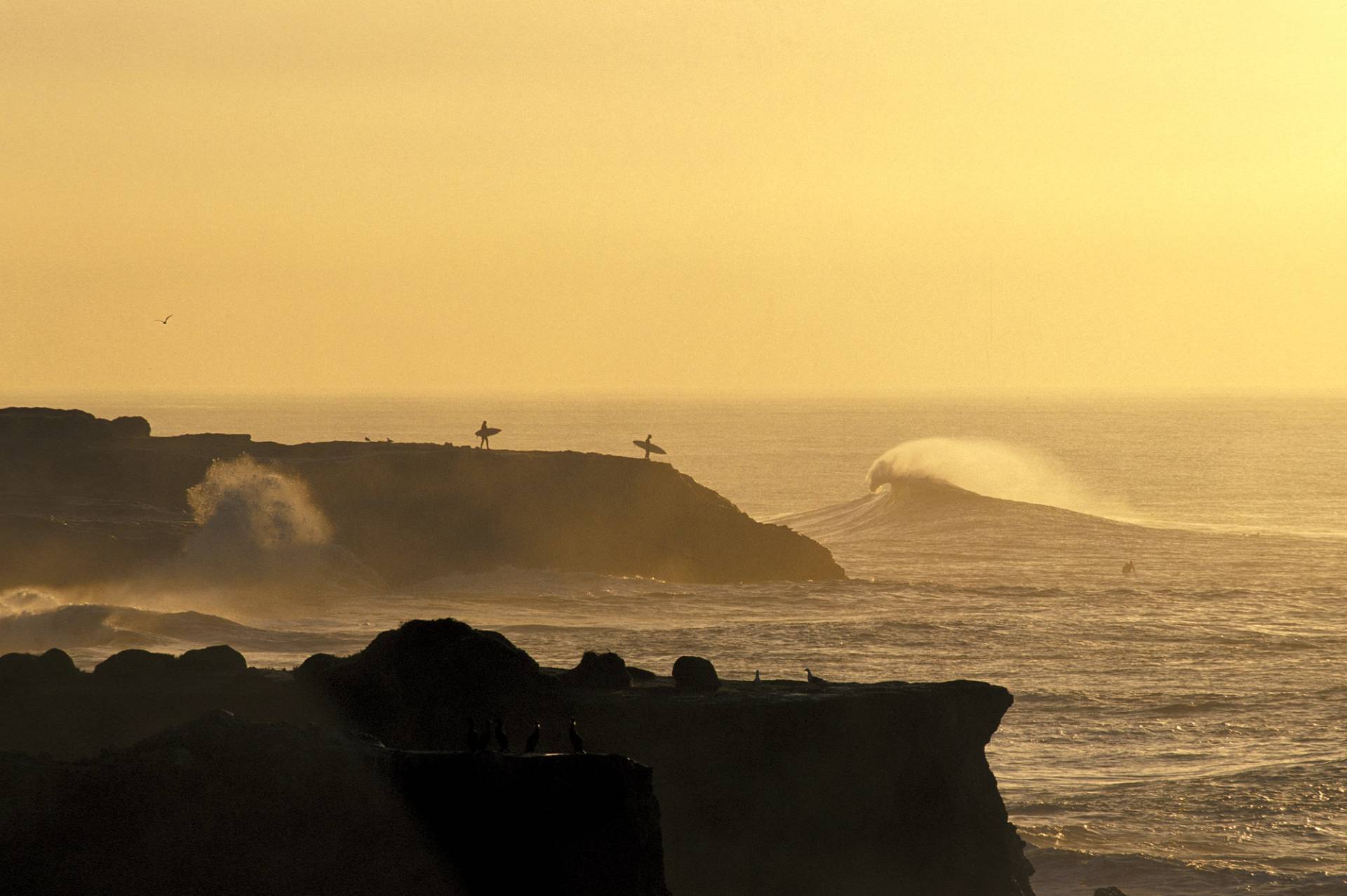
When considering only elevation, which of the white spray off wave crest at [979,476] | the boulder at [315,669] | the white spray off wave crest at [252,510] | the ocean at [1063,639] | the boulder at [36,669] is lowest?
the ocean at [1063,639]

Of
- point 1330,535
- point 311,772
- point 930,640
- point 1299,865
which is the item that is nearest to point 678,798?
point 311,772

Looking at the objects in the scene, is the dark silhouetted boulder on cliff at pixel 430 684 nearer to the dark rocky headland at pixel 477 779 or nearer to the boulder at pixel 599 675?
the dark rocky headland at pixel 477 779

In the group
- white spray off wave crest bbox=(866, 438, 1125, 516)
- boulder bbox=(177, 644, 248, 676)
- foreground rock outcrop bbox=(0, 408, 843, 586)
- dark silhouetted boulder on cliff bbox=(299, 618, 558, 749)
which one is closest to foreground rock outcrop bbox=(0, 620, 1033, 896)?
dark silhouetted boulder on cliff bbox=(299, 618, 558, 749)

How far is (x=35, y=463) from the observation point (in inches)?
3000

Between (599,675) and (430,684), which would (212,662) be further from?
(599,675)

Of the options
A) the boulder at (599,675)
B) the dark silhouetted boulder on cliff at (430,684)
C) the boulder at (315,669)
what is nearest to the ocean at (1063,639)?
the boulder at (599,675)

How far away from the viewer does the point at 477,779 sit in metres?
18.0

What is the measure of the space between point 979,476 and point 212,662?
389ft

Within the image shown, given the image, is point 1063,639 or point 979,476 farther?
point 979,476

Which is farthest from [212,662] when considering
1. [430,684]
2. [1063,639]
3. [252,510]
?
[252,510]

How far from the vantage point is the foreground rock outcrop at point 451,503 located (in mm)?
72875

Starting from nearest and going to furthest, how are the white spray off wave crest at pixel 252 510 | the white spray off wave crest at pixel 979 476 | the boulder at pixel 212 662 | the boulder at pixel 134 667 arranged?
1. the boulder at pixel 134 667
2. the boulder at pixel 212 662
3. the white spray off wave crest at pixel 252 510
4. the white spray off wave crest at pixel 979 476

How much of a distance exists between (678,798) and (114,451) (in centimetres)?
5892

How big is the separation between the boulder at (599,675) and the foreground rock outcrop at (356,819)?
828 cm
